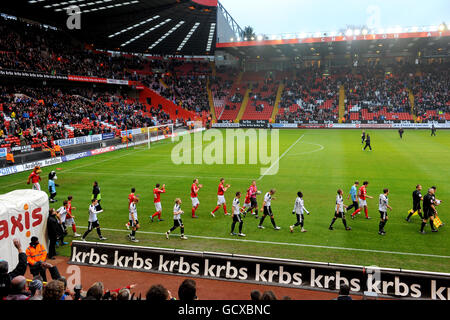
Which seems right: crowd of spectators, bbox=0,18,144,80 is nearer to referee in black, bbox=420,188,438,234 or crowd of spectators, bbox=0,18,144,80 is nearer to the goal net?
the goal net

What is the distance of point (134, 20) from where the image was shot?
48406 millimetres

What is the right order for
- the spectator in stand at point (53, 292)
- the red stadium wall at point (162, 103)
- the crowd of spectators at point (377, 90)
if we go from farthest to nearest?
the red stadium wall at point (162, 103)
the crowd of spectators at point (377, 90)
the spectator in stand at point (53, 292)

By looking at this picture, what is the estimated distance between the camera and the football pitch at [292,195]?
12.9 meters

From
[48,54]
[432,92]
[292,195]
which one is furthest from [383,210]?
[432,92]

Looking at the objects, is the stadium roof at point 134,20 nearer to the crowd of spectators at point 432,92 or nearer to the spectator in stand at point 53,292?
the crowd of spectators at point 432,92

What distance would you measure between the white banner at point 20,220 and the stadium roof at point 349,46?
5568 centimetres

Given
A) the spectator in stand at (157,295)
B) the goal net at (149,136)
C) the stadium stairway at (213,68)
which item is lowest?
the spectator in stand at (157,295)

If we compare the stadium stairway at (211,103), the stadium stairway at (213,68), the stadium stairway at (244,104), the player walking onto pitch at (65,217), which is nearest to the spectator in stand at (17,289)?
the player walking onto pitch at (65,217)

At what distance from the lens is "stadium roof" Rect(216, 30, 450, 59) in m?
57.4

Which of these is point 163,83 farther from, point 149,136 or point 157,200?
point 157,200

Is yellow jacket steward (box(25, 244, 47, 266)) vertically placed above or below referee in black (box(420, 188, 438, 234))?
below

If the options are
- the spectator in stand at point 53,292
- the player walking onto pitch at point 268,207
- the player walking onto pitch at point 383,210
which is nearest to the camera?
the spectator in stand at point 53,292

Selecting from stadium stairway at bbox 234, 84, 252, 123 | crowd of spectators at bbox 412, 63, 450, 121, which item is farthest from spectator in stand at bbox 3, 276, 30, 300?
crowd of spectators at bbox 412, 63, 450, 121

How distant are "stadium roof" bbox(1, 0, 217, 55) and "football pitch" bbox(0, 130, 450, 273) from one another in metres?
18.3
